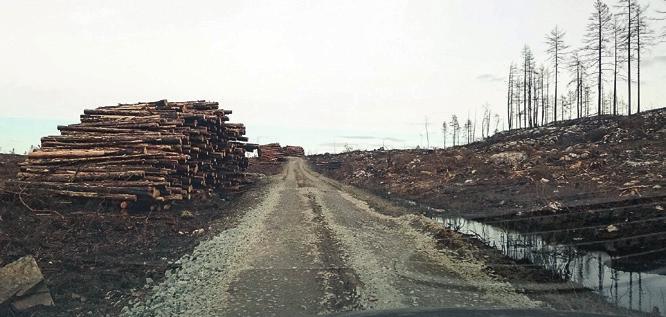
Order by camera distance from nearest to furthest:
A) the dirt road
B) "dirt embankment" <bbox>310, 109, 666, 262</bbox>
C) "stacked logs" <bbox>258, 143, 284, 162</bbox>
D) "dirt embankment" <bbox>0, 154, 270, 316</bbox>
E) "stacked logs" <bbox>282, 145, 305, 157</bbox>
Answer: the dirt road < "dirt embankment" <bbox>0, 154, 270, 316</bbox> < "dirt embankment" <bbox>310, 109, 666, 262</bbox> < "stacked logs" <bbox>258, 143, 284, 162</bbox> < "stacked logs" <bbox>282, 145, 305, 157</bbox>

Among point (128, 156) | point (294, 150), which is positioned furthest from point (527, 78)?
point (128, 156)

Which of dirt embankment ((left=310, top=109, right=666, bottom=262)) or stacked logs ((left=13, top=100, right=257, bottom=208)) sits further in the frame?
stacked logs ((left=13, top=100, right=257, bottom=208))

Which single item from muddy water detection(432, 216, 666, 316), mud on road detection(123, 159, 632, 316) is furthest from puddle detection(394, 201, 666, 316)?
mud on road detection(123, 159, 632, 316)

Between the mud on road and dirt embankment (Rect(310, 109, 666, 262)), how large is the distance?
2304mm

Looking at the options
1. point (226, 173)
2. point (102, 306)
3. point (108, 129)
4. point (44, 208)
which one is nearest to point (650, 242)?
point (102, 306)

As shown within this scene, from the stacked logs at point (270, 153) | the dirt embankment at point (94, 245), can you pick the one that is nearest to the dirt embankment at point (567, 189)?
the dirt embankment at point (94, 245)

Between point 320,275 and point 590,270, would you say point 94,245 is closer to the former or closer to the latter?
point 320,275

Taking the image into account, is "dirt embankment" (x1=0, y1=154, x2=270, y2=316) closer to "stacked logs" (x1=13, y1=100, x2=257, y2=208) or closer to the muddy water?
"stacked logs" (x1=13, y1=100, x2=257, y2=208)

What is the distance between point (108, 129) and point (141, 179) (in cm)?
263

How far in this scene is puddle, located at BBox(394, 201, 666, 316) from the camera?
213 inches

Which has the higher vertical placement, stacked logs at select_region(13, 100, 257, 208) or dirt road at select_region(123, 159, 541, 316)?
stacked logs at select_region(13, 100, 257, 208)

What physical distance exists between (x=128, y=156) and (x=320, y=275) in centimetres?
829

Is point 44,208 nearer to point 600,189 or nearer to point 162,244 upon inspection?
point 162,244

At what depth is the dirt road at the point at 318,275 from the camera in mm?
5355
